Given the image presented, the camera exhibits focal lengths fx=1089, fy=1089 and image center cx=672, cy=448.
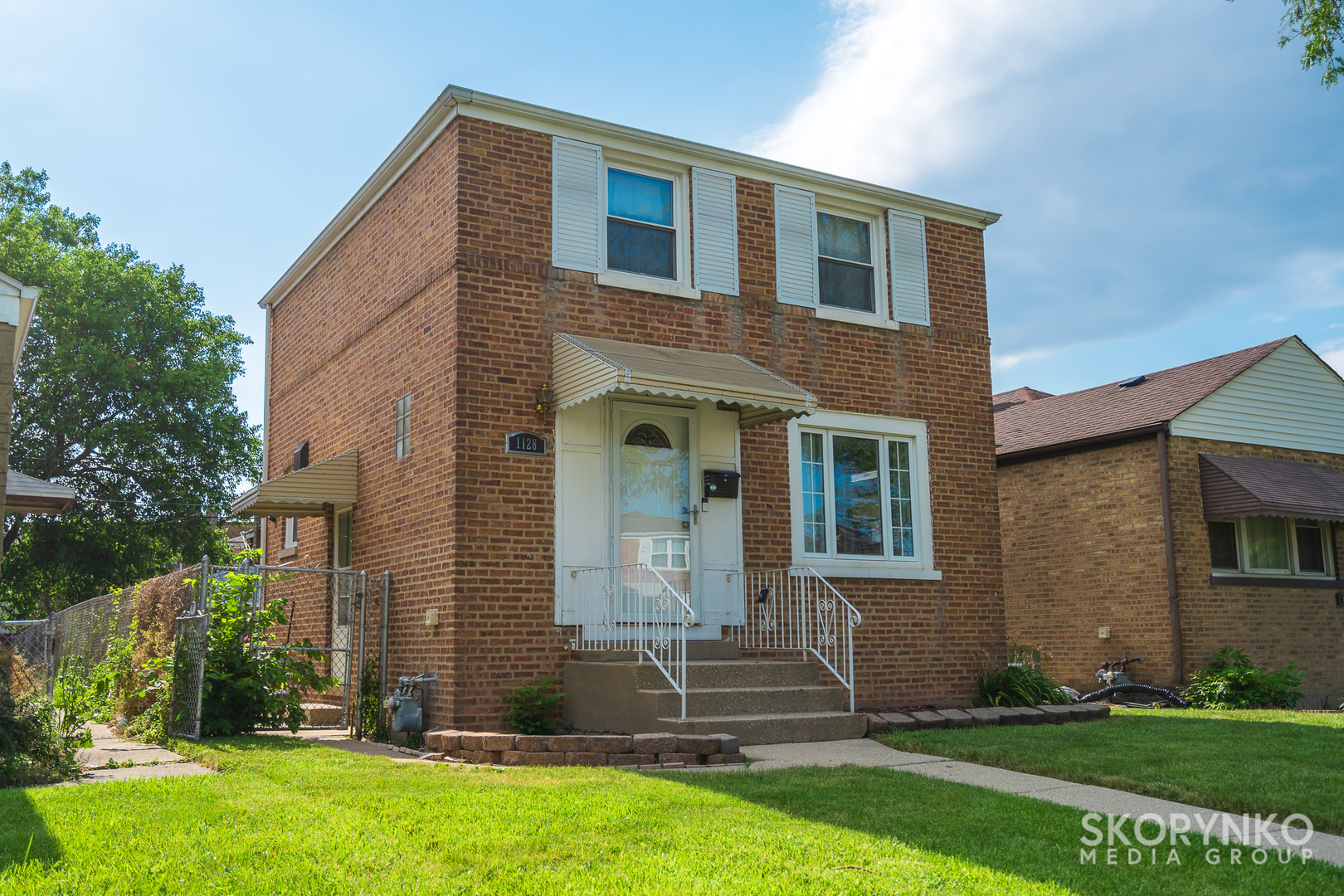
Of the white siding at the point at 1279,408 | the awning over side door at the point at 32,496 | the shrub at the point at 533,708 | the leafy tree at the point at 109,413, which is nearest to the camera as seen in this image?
the awning over side door at the point at 32,496

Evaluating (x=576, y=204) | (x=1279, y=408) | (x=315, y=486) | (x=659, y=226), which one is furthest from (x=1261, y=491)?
(x=315, y=486)

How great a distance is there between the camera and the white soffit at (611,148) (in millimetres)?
10164

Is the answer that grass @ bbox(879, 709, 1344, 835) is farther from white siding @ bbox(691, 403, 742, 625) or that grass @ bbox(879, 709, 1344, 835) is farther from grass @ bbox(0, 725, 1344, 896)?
white siding @ bbox(691, 403, 742, 625)

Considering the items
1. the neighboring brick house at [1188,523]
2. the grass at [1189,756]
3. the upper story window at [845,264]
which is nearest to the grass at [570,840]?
the grass at [1189,756]

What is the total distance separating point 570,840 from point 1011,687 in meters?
7.65

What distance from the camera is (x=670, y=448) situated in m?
10.6

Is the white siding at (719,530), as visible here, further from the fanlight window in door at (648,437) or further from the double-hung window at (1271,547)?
the double-hung window at (1271,547)

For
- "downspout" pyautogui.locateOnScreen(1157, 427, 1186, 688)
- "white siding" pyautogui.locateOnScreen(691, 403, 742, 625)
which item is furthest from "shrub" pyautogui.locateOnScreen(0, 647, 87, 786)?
"downspout" pyautogui.locateOnScreen(1157, 427, 1186, 688)

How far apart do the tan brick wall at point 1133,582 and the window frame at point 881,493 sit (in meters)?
5.23

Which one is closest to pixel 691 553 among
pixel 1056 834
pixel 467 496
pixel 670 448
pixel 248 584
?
pixel 670 448

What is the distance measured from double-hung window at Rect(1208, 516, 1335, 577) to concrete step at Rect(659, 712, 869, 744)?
8881 mm

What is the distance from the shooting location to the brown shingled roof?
15.9 metres

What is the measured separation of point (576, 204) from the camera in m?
10.5

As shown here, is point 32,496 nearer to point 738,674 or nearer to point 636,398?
point 636,398
